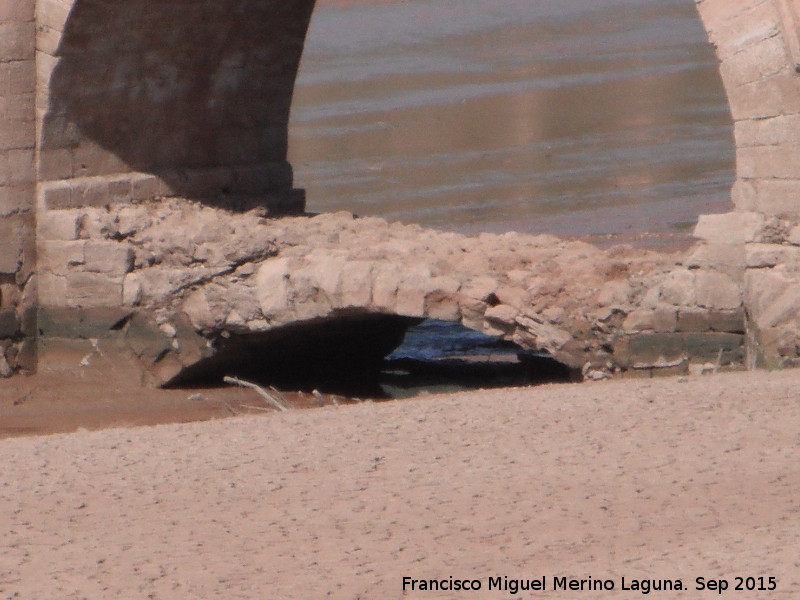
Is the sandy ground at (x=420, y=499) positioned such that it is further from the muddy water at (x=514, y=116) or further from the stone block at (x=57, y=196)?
the muddy water at (x=514, y=116)

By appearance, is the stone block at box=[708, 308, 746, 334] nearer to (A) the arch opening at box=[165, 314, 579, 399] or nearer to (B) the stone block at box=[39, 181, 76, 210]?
(A) the arch opening at box=[165, 314, 579, 399]

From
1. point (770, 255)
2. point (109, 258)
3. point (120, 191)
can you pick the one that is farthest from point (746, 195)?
point (120, 191)

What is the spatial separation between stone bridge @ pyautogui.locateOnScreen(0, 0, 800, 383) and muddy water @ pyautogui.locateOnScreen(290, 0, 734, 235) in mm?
3629

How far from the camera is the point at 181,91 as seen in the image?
885 centimetres

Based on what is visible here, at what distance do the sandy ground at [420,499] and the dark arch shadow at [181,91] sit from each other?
9.86 ft

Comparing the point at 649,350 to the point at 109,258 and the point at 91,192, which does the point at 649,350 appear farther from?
the point at 91,192

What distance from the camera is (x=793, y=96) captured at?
6.39m

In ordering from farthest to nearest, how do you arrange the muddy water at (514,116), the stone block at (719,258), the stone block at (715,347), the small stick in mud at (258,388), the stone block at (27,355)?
the muddy water at (514,116)
the stone block at (27,355)
the small stick in mud at (258,388)
the stone block at (715,347)
the stone block at (719,258)

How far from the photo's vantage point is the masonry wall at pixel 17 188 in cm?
807

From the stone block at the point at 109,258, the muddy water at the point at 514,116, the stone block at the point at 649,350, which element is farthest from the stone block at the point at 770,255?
the muddy water at the point at 514,116

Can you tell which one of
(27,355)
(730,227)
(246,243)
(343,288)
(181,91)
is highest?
(181,91)

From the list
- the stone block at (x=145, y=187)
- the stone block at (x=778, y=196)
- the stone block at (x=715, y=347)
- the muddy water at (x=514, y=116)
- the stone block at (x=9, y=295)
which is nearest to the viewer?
the stone block at (x=778, y=196)

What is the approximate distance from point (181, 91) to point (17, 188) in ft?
4.08

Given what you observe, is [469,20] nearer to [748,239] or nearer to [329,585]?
[748,239]
